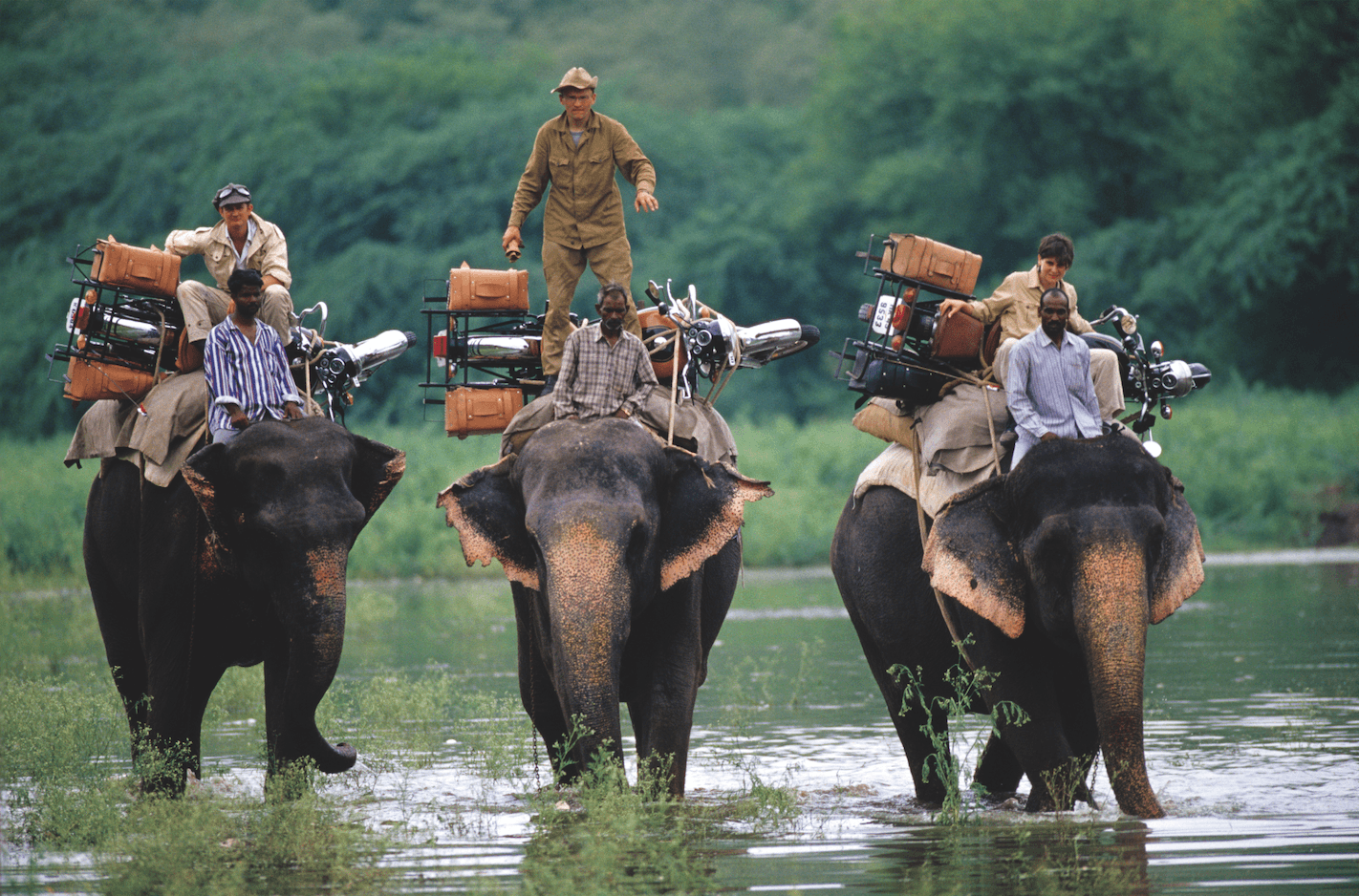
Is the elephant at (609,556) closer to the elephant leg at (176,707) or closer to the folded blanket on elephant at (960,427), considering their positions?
the folded blanket on elephant at (960,427)

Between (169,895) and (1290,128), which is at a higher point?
(1290,128)

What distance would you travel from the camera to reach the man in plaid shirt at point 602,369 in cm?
901

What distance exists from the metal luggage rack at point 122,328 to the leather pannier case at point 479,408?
4.71ft

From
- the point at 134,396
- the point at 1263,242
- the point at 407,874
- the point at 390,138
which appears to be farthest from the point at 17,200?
the point at 407,874

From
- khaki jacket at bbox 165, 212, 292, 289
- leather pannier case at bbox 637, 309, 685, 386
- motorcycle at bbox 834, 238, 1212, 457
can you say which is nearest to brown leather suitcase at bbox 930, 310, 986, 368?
motorcycle at bbox 834, 238, 1212, 457

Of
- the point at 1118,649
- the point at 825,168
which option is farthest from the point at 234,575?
the point at 825,168

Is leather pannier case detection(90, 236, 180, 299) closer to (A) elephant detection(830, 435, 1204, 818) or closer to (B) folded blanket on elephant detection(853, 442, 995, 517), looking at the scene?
(B) folded blanket on elephant detection(853, 442, 995, 517)

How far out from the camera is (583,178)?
1009 centimetres

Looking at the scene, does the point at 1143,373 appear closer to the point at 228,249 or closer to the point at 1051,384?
the point at 1051,384

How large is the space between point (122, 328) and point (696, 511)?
10.2ft

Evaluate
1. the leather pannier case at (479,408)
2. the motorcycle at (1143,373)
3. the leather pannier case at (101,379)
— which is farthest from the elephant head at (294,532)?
the motorcycle at (1143,373)

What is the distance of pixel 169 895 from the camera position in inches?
280

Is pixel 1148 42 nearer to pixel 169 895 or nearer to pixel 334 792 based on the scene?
pixel 334 792

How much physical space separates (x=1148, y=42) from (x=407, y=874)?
1335 inches
